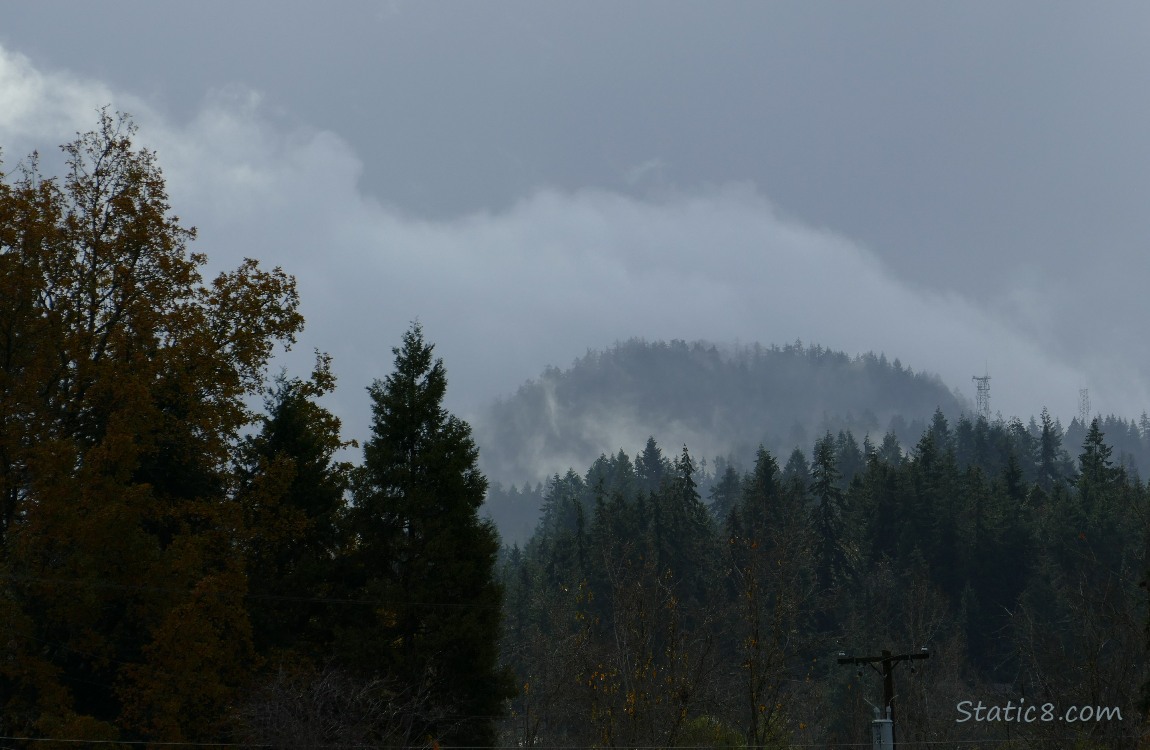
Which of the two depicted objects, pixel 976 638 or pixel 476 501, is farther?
pixel 976 638

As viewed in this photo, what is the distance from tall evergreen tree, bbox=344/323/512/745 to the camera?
33031 millimetres

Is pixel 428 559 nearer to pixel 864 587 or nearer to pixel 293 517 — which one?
pixel 293 517

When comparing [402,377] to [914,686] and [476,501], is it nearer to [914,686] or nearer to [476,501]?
[476,501]

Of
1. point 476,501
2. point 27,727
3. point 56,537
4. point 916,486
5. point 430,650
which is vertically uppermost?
point 916,486

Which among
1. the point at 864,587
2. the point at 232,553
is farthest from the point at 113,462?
the point at 864,587

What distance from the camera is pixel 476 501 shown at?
36.2 metres

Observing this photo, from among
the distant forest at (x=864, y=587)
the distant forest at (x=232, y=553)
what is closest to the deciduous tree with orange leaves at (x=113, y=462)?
the distant forest at (x=232, y=553)

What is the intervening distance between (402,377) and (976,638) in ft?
223

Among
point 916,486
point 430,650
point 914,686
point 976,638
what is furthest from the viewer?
point 916,486

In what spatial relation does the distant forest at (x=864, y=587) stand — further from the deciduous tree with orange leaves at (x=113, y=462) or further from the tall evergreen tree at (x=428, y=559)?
the deciduous tree with orange leaves at (x=113, y=462)

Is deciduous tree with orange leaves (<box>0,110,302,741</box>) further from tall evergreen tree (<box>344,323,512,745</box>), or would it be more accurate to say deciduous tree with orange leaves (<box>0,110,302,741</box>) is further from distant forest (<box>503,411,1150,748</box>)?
distant forest (<box>503,411,1150,748</box>)

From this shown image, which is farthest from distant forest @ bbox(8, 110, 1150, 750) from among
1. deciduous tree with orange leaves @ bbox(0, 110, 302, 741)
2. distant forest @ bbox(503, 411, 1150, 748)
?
distant forest @ bbox(503, 411, 1150, 748)

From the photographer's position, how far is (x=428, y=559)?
3462 cm

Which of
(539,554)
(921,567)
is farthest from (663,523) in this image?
(539,554)
